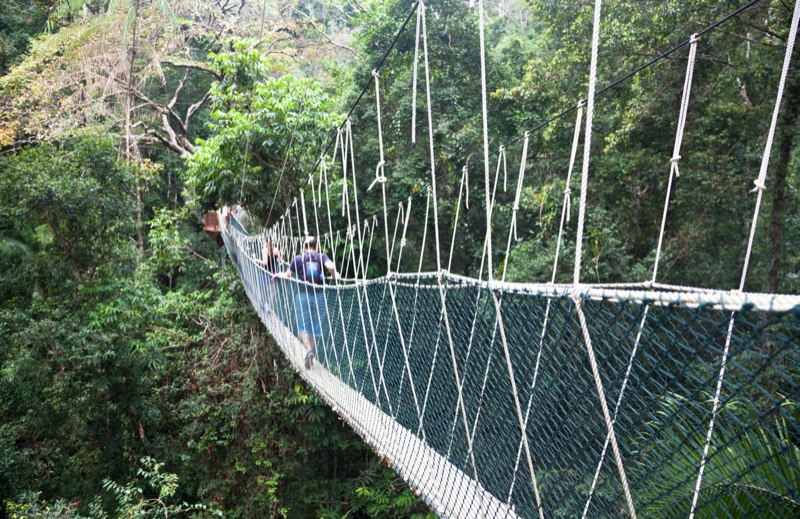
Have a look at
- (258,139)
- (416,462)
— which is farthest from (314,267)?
(258,139)

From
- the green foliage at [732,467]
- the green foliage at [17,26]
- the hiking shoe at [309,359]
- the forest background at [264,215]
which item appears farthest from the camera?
the green foliage at [17,26]

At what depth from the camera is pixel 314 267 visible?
2654 millimetres

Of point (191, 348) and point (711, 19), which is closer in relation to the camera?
point (711, 19)

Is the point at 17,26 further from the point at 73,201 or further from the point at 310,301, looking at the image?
the point at 310,301

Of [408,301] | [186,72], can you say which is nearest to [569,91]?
[408,301]

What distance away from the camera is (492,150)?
19.1 feet

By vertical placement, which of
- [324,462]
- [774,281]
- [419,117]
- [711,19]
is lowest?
[324,462]

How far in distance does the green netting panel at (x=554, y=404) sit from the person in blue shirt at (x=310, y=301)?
0.16ft

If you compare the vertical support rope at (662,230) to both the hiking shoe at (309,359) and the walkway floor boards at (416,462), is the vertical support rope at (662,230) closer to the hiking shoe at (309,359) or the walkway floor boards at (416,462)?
the walkway floor boards at (416,462)

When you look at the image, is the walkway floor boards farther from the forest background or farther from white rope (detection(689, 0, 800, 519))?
the forest background

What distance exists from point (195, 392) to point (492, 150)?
345cm

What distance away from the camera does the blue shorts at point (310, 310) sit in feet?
8.60

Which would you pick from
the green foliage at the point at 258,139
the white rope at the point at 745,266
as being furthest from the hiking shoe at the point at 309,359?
the white rope at the point at 745,266

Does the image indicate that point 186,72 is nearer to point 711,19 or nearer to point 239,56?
point 239,56
